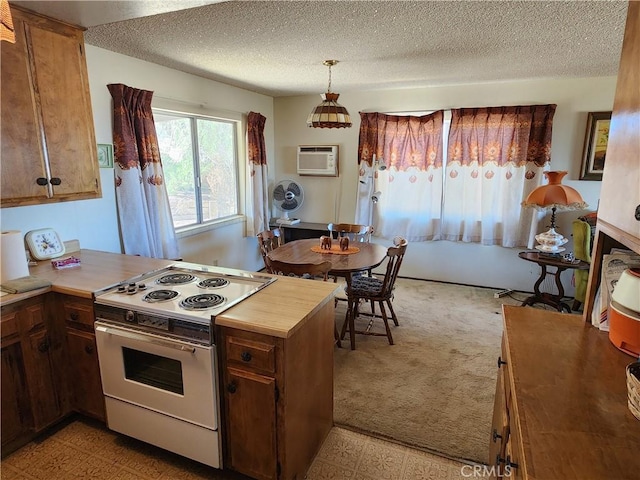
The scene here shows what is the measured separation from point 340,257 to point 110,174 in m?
1.94

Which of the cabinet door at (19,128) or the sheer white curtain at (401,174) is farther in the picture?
the sheer white curtain at (401,174)

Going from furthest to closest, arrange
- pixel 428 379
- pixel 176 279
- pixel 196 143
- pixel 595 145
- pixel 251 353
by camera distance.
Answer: pixel 196 143, pixel 595 145, pixel 428 379, pixel 176 279, pixel 251 353

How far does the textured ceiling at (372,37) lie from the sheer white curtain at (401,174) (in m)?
0.79

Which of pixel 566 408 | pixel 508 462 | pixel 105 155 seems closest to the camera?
pixel 566 408

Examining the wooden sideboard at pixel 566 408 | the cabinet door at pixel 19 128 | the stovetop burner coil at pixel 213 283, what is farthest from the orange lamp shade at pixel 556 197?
the cabinet door at pixel 19 128

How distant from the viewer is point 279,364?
1.48 metres

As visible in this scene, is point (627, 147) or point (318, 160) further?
point (318, 160)

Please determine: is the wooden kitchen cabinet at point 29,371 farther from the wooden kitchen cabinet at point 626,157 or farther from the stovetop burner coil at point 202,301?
the wooden kitchen cabinet at point 626,157

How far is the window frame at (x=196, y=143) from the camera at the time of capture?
3.51m

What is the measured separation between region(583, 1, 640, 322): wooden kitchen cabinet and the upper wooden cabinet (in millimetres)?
2573

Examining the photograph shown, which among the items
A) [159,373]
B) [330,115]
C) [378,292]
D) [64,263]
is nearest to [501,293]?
[378,292]

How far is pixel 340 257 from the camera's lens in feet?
10.2

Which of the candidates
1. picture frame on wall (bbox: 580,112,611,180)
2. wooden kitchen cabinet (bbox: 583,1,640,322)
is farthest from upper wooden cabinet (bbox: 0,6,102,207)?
picture frame on wall (bbox: 580,112,611,180)

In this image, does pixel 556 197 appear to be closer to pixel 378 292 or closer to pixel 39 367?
pixel 378 292
